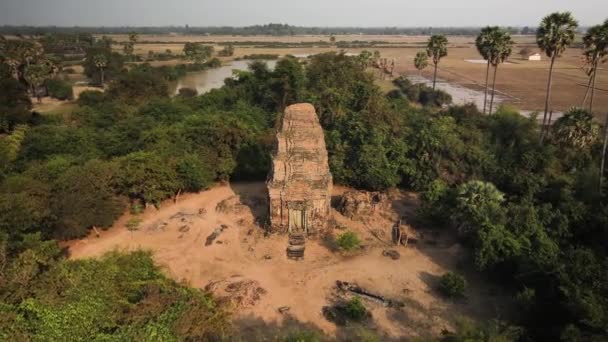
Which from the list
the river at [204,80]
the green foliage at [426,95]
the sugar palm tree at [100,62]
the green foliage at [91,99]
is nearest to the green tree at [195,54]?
the river at [204,80]

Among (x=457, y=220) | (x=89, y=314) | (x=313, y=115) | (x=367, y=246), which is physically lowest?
(x=367, y=246)

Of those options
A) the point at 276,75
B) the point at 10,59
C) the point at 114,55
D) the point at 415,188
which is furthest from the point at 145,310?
the point at 114,55

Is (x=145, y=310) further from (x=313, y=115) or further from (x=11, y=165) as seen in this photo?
(x=11, y=165)

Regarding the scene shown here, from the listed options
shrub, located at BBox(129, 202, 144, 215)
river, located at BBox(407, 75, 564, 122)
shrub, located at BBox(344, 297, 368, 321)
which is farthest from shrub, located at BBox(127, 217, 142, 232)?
river, located at BBox(407, 75, 564, 122)

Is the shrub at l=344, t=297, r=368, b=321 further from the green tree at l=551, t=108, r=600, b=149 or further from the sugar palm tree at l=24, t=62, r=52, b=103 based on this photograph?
the sugar palm tree at l=24, t=62, r=52, b=103

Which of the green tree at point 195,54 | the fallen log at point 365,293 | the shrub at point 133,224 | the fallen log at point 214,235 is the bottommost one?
the fallen log at point 365,293

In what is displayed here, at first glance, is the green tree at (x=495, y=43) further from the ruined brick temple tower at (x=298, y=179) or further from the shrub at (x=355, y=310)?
the shrub at (x=355, y=310)
